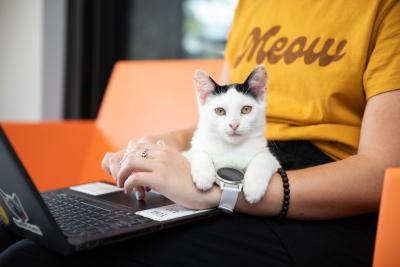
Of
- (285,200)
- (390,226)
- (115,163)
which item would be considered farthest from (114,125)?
(390,226)

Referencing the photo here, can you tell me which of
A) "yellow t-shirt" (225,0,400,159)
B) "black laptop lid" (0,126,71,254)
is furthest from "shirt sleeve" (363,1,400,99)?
"black laptop lid" (0,126,71,254)

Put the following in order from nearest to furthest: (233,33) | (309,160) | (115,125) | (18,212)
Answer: (18,212) < (309,160) < (233,33) < (115,125)

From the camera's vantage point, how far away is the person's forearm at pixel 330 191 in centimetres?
70

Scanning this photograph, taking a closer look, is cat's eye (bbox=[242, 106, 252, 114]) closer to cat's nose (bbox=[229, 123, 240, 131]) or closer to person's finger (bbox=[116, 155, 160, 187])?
cat's nose (bbox=[229, 123, 240, 131])

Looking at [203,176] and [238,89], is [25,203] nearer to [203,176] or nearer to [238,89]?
[203,176]

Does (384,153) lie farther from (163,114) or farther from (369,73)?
(163,114)

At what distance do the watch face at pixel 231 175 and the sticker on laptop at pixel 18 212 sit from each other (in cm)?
30

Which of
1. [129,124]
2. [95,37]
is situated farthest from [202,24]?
[129,124]

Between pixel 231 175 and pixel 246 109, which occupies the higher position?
pixel 246 109

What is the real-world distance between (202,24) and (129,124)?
0.85 meters

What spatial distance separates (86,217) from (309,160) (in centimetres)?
45

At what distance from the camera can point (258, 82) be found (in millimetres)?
794

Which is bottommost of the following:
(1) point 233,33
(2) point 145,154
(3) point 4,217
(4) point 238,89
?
(3) point 4,217

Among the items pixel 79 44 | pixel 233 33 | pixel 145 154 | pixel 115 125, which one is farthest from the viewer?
pixel 79 44
